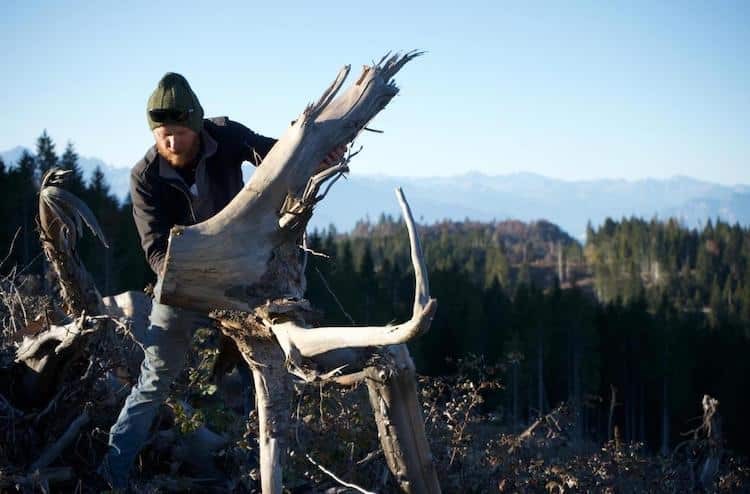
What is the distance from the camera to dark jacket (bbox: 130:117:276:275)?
423 cm

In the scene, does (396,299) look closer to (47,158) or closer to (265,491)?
(47,158)

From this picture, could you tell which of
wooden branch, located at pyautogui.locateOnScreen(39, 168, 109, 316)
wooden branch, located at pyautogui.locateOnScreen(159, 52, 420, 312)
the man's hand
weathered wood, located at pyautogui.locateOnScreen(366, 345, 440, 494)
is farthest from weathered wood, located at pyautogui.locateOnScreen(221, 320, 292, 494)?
wooden branch, located at pyautogui.locateOnScreen(39, 168, 109, 316)

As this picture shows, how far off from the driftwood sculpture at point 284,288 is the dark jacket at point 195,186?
35 cm

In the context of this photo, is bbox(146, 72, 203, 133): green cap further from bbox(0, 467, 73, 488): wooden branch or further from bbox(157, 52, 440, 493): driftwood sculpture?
bbox(0, 467, 73, 488): wooden branch

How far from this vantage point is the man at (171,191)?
4.06 meters

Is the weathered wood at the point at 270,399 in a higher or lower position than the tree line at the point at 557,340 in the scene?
higher

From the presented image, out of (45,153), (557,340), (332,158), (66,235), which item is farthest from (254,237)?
(557,340)

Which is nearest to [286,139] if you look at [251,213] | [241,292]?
[251,213]

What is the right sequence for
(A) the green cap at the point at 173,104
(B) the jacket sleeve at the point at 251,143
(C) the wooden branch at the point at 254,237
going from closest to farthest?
(C) the wooden branch at the point at 254,237 < (A) the green cap at the point at 173,104 < (B) the jacket sleeve at the point at 251,143

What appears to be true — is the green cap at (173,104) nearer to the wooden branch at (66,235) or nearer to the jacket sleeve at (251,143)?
the jacket sleeve at (251,143)

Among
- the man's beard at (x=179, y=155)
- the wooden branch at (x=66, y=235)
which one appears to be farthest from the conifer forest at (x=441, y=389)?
the man's beard at (x=179, y=155)

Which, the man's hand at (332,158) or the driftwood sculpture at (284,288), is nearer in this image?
the driftwood sculpture at (284,288)

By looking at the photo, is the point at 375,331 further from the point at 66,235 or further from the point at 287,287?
the point at 66,235

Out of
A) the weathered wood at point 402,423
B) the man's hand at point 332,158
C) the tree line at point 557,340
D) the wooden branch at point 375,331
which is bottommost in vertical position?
the tree line at point 557,340
